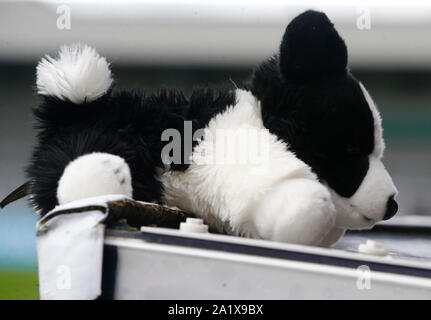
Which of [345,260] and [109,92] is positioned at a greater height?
[109,92]

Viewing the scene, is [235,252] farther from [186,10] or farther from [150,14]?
[186,10]

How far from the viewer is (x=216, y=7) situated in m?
2.53

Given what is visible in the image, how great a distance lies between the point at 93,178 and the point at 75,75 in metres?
0.19

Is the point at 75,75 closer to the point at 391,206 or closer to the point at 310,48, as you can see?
the point at 310,48

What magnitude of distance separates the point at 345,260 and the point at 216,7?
2.20m

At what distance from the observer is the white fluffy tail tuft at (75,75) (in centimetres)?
78

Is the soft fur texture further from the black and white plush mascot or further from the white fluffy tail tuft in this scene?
the white fluffy tail tuft

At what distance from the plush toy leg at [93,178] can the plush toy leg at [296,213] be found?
176 millimetres

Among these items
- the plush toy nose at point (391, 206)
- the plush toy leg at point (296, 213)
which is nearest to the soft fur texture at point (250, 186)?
the plush toy leg at point (296, 213)

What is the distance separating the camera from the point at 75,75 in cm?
77

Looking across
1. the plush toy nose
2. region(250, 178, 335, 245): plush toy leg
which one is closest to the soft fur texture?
region(250, 178, 335, 245): plush toy leg

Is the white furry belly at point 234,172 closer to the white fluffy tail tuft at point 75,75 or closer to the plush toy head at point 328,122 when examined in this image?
the plush toy head at point 328,122

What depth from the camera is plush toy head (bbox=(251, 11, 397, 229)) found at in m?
0.75
